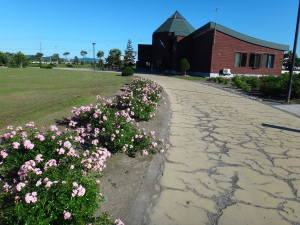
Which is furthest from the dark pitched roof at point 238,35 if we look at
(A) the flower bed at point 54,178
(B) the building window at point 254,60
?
(A) the flower bed at point 54,178

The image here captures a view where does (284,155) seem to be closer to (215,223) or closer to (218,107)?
(215,223)

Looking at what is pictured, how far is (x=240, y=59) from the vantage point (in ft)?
88.8

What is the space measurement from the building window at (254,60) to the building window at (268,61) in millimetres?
887

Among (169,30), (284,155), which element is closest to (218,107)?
(284,155)

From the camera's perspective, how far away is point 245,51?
88.6 feet

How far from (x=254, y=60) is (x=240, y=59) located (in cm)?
183

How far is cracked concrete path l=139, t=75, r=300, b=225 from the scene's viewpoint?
8.75 feet

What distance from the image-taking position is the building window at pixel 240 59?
88.5 feet

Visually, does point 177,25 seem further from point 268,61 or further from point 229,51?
point 268,61

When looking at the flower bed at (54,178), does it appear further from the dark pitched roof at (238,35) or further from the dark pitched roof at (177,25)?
the dark pitched roof at (177,25)

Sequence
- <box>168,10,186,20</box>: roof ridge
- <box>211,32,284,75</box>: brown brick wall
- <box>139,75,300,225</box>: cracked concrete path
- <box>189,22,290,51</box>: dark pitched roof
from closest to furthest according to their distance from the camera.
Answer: <box>139,75,300,225</box>: cracked concrete path < <box>189,22,290,51</box>: dark pitched roof < <box>211,32,284,75</box>: brown brick wall < <box>168,10,186,20</box>: roof ridge

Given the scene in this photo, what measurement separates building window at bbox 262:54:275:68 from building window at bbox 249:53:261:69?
2.91 ft

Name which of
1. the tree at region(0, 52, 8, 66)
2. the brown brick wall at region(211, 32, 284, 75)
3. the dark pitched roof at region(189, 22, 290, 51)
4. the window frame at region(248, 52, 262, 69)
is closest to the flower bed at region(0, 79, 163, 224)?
the brown brick wall at region(211, 32, 284, 75)

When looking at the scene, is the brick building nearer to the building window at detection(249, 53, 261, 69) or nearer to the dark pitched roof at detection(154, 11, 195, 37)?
the building window at detection(249, 53, 261, 69)
